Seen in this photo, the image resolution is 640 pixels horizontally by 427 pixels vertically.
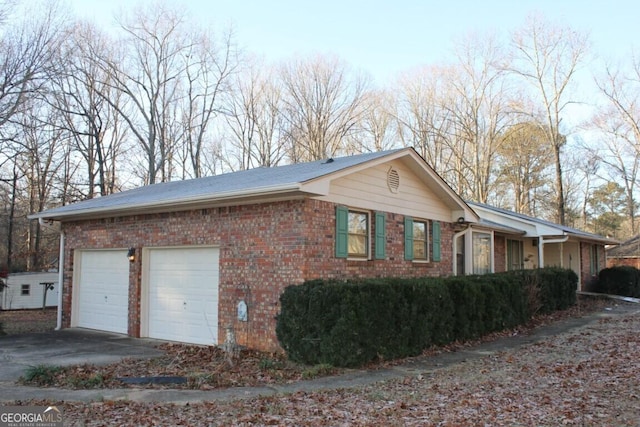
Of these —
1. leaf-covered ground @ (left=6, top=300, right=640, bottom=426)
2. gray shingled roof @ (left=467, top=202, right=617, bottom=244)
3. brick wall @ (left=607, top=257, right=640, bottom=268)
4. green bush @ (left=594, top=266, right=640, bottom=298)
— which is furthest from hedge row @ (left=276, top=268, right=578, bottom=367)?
brick wall @ (left=607, top=257, right=640, bottom=268)

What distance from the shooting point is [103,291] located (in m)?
13.6

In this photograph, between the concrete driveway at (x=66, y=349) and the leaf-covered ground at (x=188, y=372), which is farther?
the concrete driveway at (x=66, y=349)

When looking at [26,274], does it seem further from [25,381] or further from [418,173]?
[418,173]

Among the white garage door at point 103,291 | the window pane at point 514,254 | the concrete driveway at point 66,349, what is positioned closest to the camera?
the concrete driveway at point 66,349

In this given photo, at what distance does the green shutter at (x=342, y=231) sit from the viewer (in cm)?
1054

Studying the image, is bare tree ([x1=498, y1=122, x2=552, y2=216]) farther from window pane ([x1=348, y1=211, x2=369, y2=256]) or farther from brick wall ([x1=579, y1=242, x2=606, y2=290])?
window pane ([x1=348, y1=211, x2=369, y2=256])

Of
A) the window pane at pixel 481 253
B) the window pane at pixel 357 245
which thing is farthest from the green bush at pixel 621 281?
the window pane at pixel 357 245

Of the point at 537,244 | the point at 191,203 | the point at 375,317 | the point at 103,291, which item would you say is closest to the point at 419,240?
the point at 375,317

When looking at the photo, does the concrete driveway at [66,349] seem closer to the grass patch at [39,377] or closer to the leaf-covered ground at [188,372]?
the grass patch at [39,377]

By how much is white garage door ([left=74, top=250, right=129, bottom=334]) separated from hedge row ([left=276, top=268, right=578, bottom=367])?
18.3 feet

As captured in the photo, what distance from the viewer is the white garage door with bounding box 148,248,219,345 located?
11.2 meters

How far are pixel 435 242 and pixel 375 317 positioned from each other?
16.9ft

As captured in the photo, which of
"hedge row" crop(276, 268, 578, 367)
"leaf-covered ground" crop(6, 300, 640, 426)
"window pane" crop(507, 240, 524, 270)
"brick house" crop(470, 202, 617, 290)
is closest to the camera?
"leaf-covered ground" crop(6, 300, 640, 426)

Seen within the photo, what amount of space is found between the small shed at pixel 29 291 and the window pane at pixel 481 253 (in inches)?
651
